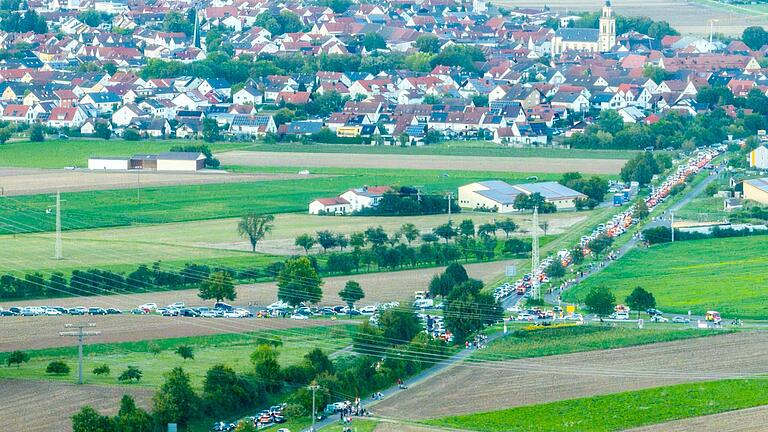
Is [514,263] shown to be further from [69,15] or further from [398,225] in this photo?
[69,15]

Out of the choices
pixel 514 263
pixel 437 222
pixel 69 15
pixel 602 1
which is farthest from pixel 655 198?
pixel 602 1

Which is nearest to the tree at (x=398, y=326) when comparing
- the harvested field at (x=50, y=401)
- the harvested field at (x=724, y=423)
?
the harvested field at (x=50, y=401)

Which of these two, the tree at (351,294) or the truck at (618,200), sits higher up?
the truck at (618,200)

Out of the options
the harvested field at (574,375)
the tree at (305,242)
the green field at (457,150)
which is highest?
the green field at (457,150)

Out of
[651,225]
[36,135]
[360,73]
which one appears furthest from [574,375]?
[360,73]

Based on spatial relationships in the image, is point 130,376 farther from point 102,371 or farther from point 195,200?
point 195,200

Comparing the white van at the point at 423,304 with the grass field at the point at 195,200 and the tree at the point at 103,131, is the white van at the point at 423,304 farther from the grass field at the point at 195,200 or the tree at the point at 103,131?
the tree at the point at 103,131
